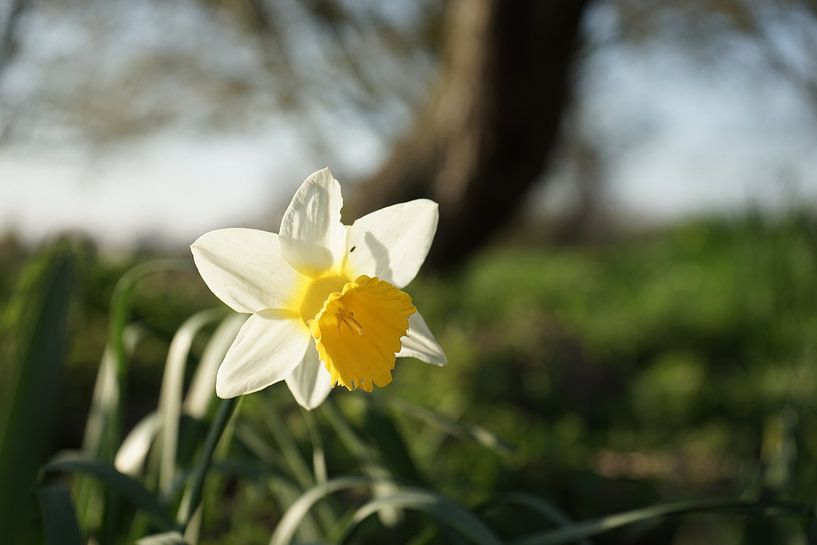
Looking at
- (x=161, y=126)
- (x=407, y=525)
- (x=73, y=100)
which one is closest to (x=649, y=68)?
(x=161, y=126)

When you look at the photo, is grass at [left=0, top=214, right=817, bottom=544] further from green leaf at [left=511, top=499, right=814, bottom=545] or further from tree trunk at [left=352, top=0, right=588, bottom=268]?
tree trunk at [left=352, top=0, right=588, bottom=268]

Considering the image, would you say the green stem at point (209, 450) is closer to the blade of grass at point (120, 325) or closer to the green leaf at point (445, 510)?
the green leaf at point (445, 510)

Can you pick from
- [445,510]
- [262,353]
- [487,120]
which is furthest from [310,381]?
[487,120]

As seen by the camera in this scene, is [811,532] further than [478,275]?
No

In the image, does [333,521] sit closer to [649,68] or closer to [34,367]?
[34,367]

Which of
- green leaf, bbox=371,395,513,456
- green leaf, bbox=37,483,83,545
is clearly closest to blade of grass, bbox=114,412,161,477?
green leaf, bbox=37,483,83,545

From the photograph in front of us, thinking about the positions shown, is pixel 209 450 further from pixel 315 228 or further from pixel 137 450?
pixel 137 450
